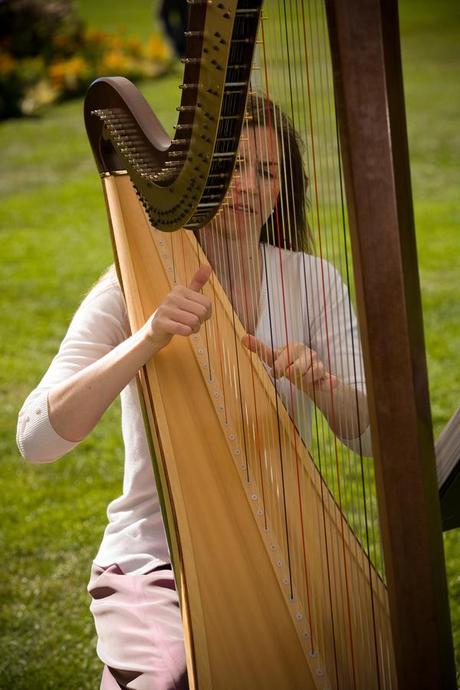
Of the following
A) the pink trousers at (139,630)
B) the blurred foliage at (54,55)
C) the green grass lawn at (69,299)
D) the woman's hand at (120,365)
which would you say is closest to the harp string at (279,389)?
the woman's hand at (120,365)

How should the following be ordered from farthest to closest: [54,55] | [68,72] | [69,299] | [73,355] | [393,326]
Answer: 1. [54,55]
2. [68,72]
3. [69,299]
4. [73,355]
5. [393,326]

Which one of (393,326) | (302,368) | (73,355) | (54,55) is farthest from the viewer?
(54,55)

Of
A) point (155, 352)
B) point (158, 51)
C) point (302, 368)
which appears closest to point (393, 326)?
point (302, 368)

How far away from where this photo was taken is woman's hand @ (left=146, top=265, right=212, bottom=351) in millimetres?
1442

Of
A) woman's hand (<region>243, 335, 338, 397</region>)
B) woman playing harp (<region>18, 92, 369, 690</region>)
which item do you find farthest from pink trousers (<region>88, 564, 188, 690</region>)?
woman's hand (<region>243, 335, 338, 397</region>)

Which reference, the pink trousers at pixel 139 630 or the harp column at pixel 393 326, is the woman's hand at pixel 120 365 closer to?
the pink trousers at pixel 139 630

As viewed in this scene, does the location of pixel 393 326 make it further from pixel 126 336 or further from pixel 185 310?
pixel 126 336

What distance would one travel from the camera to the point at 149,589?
→ 1.66 meters

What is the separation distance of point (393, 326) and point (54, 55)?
788cm

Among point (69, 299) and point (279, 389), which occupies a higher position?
point (69, 299)

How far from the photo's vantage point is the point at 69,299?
16.3 ft

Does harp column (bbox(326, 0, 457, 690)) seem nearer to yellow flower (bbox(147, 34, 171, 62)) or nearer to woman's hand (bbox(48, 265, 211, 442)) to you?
woman's hand (bbox(48, 265, 211, 442))

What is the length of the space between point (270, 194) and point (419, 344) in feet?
2.47

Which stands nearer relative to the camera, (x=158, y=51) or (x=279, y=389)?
(x=279, y=389)
